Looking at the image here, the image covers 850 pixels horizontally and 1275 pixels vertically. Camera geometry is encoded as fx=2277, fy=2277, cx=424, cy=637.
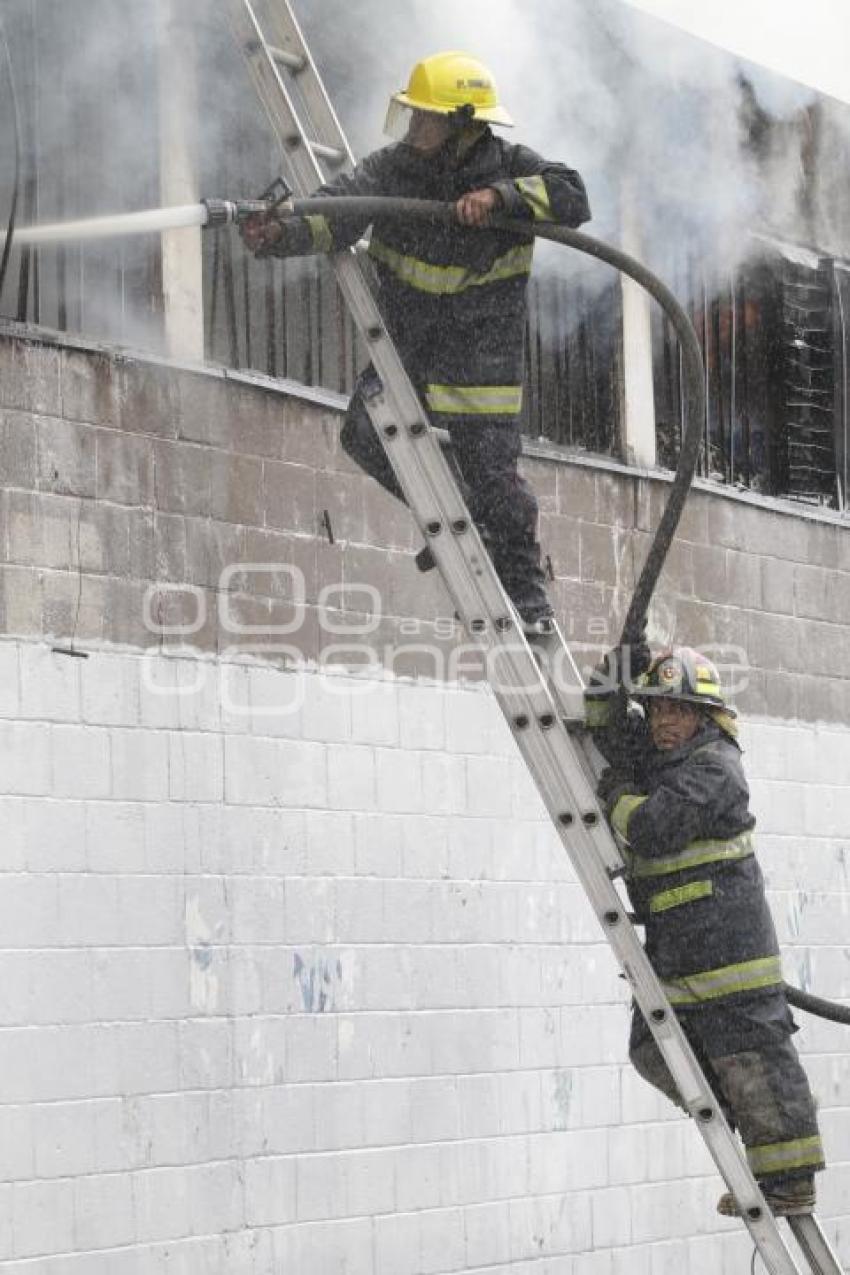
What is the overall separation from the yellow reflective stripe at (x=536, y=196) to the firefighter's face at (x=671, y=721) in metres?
1.37

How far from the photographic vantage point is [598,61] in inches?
367

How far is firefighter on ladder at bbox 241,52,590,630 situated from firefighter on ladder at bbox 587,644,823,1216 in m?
0.45

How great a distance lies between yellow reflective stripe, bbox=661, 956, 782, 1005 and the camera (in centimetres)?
610

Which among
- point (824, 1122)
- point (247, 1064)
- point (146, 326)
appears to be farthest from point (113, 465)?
point (824, 1122)

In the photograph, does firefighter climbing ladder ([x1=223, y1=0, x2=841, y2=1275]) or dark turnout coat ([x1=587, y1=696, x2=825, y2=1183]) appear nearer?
firefighter climbing ladder ([x1=223, y1=0, x2=841, y2=1275])

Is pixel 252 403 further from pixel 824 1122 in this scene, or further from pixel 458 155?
pixel 824 1122

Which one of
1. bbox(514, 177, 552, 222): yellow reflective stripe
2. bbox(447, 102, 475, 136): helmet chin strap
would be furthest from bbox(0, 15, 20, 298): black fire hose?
bbox(514, 177, 552, 222): yellow reflective stripe

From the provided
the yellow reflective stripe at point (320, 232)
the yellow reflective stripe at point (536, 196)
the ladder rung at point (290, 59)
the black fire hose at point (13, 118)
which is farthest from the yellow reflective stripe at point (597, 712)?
the black fire hose at point (13, 118)

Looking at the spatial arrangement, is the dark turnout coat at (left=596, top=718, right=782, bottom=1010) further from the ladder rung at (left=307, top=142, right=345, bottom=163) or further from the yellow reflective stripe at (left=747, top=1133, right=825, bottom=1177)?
the ladder rung at (left=307, top=142, right=345, bottom=163)

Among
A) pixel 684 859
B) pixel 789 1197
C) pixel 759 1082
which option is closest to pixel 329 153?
pixel 684 859

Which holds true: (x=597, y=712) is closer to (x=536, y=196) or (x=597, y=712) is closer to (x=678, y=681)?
(x=678, y=681)

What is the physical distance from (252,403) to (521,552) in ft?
5.59

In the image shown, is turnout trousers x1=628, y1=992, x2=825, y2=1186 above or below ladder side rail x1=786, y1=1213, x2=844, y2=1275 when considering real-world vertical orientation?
above

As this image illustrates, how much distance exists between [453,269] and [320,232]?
1.24 feet
